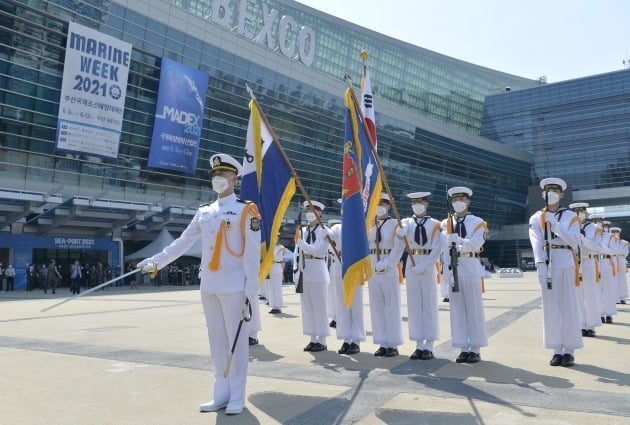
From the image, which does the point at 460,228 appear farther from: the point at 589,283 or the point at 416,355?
the point at 589,283

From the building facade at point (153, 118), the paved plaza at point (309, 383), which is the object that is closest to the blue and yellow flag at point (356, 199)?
the paved plaza at point (309, 383)

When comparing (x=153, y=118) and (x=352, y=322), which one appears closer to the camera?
(x=352, y=322)

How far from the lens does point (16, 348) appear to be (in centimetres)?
808

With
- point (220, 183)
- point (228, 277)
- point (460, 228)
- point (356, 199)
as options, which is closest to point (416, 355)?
point (460, 228)

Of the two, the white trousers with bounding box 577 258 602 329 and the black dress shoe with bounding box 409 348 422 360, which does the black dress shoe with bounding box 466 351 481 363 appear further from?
the white trousers with bounding box 577 258 602 329

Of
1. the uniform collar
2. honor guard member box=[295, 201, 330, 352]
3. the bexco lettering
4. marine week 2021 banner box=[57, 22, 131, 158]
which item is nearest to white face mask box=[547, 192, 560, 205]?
honor guard member box=[295, 201, 330, 352]

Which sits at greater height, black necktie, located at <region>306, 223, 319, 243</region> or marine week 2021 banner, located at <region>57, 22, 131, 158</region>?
marine week 2021 banner, located at <region>57, 22, 131, 158</region>

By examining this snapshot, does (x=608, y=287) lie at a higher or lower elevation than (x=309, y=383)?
higher

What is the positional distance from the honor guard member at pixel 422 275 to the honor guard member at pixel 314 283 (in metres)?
1.34

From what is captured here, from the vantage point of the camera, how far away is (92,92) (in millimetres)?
31391

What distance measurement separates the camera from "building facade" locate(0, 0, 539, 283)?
2958cm

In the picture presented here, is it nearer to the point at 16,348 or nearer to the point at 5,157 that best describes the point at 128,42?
the point at 5,157

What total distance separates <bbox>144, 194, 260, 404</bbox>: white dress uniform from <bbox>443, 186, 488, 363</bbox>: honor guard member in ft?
10.2

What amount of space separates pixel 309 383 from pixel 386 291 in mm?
2317
